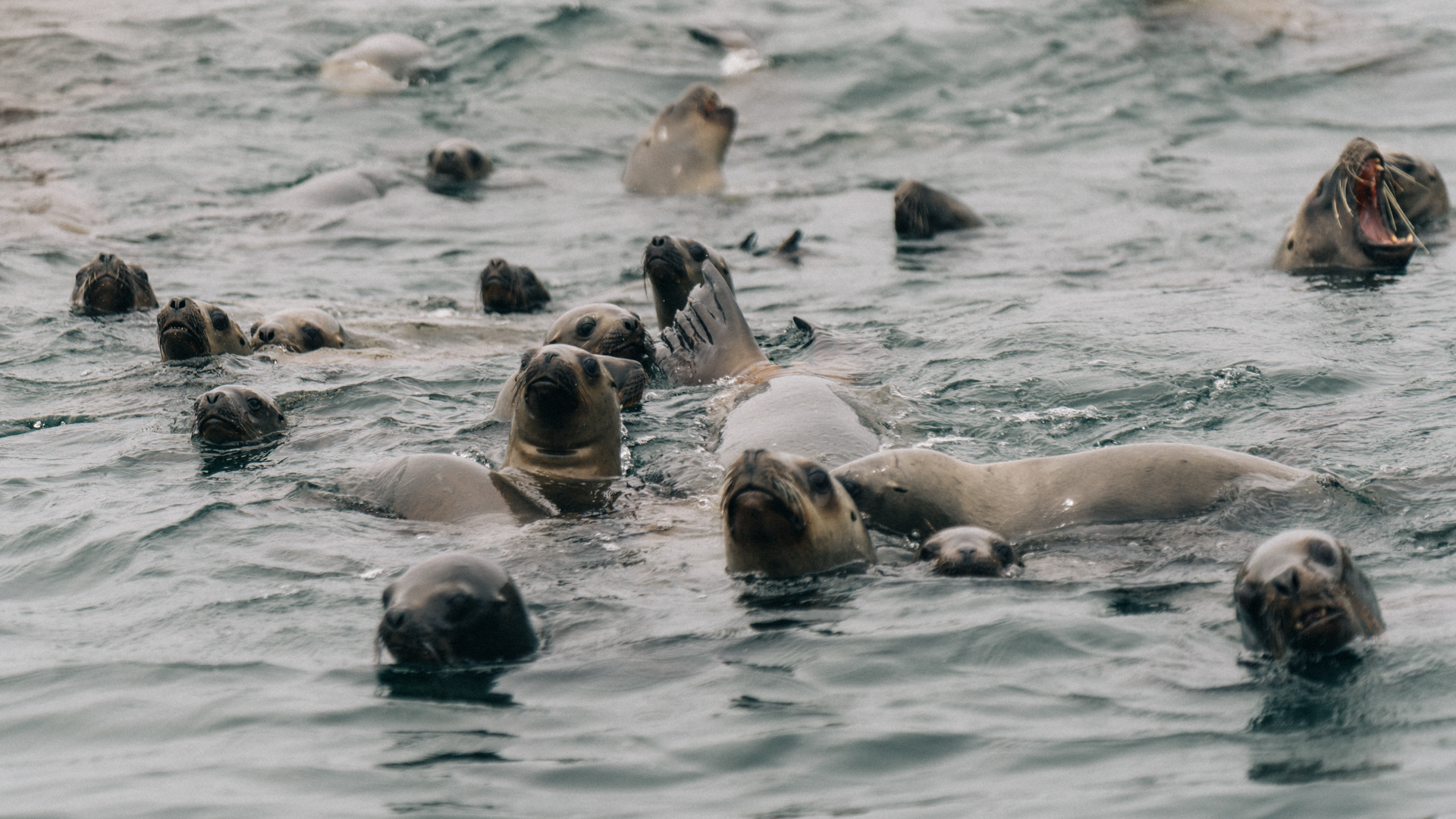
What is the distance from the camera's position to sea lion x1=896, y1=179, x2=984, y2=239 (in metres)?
11.7

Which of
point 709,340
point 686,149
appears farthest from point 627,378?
point 686,149

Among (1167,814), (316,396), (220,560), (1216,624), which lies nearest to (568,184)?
(316,396)

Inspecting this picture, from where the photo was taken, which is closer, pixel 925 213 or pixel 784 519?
pixel 784 519

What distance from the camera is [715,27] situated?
1884cm

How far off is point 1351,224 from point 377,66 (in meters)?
11.1

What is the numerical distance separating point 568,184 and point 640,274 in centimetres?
349

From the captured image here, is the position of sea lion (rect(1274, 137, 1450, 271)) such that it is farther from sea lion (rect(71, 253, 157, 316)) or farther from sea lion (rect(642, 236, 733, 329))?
sea lion (rect(71, 253, 157, 316))

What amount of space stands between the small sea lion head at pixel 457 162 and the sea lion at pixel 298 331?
5185mm

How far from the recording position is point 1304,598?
4348 millimetres

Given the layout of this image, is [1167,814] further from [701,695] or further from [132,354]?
[132,354]

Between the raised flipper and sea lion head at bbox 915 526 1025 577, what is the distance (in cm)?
294

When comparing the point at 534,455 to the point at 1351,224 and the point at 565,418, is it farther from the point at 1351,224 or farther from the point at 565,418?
the point at 1351,224

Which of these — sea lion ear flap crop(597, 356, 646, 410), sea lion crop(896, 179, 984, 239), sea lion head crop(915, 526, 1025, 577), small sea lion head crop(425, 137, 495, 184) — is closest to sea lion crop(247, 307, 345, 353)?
sea lion ear flap crop(597, 356, 646, 410)

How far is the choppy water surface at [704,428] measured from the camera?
407 centimetres
